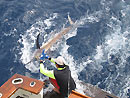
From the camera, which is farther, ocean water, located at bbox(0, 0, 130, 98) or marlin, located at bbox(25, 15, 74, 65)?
marlin, located at bbox(25, 15, 74, 65)

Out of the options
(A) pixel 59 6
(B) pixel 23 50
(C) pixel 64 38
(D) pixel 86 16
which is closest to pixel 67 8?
(A) pixel 59 6

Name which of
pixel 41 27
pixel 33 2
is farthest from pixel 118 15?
pixel 33 2

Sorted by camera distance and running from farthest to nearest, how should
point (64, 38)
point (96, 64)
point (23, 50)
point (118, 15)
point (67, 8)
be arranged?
point (67, 8) → point (118, 15) → point (64, 38) → point (23, 50) → point (96, 64)

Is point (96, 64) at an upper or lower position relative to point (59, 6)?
lower

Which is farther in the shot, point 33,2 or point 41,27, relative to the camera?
point 33,2

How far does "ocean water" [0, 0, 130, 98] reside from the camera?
11143 millimetres

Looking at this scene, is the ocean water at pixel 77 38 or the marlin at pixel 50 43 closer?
the ocean water at pixel 77 38

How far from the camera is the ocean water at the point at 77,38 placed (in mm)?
11143

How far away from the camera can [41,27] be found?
14.6 m

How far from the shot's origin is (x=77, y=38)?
13.9 m

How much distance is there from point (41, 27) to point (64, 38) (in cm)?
241

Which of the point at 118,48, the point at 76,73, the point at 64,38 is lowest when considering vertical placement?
the point at 76,73

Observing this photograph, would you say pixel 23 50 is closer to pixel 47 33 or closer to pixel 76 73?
pixel 47 33

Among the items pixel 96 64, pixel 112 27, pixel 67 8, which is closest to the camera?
pixel 96 64
